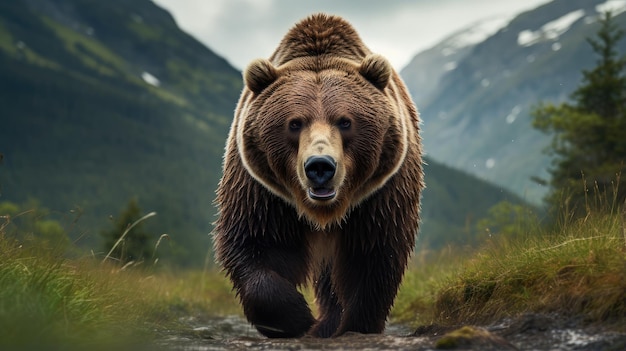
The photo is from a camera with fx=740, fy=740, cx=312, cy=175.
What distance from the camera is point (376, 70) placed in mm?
5691

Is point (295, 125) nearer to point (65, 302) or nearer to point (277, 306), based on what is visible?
point (277, 306)

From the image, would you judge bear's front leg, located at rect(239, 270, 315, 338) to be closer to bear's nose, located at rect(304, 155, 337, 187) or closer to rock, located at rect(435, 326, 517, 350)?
bear's nose, located at rect(304, 155, 337, 187)

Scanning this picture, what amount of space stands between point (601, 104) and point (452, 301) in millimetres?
20249

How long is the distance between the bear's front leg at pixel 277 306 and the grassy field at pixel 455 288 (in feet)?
2.44

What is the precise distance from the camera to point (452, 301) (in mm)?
6023

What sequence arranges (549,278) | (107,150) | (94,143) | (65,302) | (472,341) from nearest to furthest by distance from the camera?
(472,341), (65,302), (549,278), (107,150), (94,143)

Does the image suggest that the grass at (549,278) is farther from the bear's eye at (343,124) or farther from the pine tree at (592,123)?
the pine tree at (592,123)

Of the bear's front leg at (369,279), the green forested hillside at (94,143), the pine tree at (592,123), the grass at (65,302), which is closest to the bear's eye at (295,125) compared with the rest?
the bear's front leg at (369,279)

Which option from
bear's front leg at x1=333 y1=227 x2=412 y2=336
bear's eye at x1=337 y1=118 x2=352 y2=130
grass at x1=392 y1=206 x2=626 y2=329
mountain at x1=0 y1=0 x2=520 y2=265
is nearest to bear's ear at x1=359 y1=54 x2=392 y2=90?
bear's eye at x1=337 y1=118 x2=352 y2=130

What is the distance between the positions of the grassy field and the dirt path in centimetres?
15

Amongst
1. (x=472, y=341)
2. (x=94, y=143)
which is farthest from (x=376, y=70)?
(x=94, y=143)

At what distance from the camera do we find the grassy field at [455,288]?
3.80 m

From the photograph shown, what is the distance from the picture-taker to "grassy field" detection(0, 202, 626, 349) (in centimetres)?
380

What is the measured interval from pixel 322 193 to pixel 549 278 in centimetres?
155
